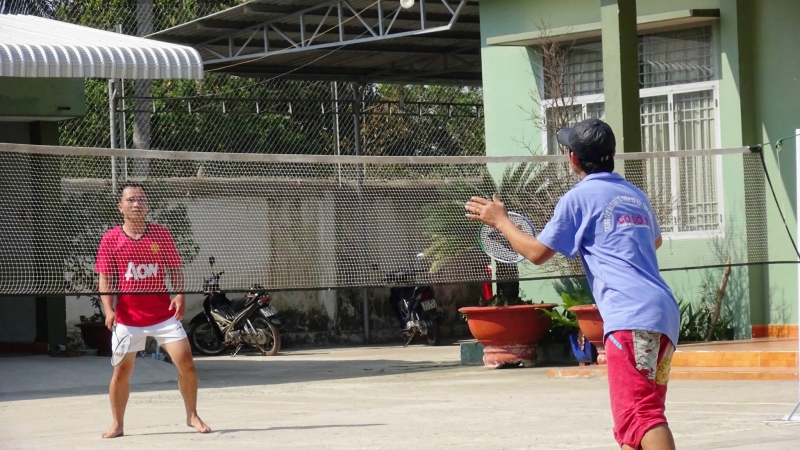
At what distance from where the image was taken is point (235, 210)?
12.0 metres

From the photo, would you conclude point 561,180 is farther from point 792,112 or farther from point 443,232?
point 792,112

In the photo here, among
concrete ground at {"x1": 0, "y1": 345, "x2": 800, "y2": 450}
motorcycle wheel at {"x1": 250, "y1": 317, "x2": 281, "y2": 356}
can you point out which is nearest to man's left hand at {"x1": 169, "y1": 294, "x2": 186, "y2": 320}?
concrete ground at {"x1": 0, "y1": 345, "x2": 800, "y2": 450}

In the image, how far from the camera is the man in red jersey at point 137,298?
8.47m

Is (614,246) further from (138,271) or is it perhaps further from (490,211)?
(138,271)

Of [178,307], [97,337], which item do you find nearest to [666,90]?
[178,307]

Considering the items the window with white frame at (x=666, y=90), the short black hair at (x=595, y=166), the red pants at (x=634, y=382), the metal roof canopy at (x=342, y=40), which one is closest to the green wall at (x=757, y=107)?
the window with white frame at (x=666, y=90)

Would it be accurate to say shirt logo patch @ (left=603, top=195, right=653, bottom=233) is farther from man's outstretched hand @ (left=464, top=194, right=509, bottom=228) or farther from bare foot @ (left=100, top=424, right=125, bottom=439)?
bare foot @ (left=100, top=424, right=125, bottom=439)

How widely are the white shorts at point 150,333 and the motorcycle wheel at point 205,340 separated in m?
9.43

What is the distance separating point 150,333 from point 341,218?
3.33 metres

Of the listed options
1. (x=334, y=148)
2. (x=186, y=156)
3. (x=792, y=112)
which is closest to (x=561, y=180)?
(x=792, y=112)

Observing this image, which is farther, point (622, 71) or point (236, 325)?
point (236, 325)

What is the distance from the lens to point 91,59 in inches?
474

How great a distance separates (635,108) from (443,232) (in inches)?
120

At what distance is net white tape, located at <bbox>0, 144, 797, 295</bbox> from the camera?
33.7 feet
